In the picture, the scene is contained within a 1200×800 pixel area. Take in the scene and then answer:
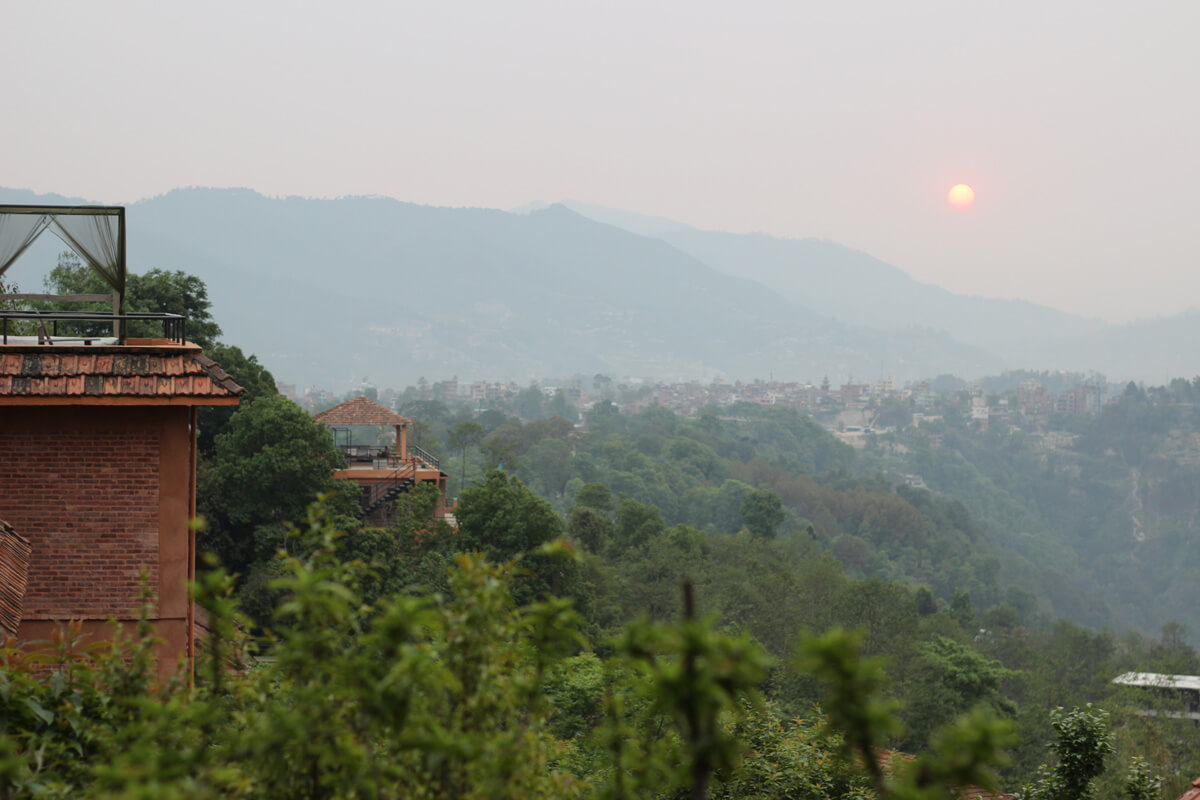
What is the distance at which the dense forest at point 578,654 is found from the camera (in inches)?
95.6

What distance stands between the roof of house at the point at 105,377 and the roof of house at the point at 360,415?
24500 millimetres

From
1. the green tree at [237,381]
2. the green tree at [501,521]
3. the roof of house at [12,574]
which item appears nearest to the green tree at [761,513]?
the green tree at [501,521]

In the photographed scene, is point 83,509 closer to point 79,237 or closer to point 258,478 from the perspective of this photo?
point 79,237

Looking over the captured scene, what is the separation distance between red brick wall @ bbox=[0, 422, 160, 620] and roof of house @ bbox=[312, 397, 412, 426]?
79.4ft

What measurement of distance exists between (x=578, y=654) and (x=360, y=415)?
14198 mm

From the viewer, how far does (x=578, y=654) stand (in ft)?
72.3

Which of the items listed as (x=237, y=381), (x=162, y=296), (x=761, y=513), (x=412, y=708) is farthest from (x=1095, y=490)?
(x=412, y=708)

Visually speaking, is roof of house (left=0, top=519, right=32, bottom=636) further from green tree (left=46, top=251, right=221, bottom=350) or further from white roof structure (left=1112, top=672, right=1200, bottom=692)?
white roof structure (left=1112, top=672, right=1200, bottom=692)

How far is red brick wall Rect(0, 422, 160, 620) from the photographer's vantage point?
269 inches

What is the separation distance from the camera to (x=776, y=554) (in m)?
43.8

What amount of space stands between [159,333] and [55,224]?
19.3 m

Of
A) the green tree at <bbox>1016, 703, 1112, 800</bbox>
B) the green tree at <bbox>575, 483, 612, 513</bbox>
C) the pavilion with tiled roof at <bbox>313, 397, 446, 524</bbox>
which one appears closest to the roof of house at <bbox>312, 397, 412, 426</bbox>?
the pavilion with tiled roof at <bbox>313, 397, 446, 524</bbox>

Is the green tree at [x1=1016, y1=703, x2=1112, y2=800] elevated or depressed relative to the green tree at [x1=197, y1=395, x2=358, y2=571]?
depressed

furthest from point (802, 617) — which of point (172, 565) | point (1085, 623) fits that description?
point (1085, 623)
